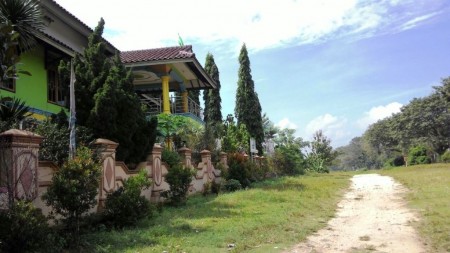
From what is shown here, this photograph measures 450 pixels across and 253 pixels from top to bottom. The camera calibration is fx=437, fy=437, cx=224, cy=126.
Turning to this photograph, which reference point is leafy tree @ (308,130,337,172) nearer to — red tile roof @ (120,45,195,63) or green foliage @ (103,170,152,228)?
red tile roof @ (120,45,195,63)

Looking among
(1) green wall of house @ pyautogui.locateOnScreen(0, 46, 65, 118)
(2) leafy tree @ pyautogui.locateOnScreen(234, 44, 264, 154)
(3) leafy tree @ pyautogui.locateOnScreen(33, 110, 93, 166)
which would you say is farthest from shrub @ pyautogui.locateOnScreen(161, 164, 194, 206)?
(2) leafy tree @ pyautogui.locateOnScreen(234, 44, 264, 154)

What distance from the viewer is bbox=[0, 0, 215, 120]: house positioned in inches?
487

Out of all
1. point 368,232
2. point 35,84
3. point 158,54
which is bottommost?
point 368,232

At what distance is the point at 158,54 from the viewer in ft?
65.5

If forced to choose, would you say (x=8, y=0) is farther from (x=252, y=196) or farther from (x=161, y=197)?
(x=252, y=196)

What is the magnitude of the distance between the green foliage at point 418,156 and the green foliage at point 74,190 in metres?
48.8

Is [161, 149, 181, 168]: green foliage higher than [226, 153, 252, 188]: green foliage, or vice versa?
[161, 149, 181, 168]: green foliage

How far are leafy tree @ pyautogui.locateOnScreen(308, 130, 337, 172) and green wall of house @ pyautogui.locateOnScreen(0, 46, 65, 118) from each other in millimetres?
38356

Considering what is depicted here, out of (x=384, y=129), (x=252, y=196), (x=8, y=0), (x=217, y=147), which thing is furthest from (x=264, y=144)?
(x=384, y=129)

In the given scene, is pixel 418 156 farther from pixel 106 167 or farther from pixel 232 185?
pixel 106 167

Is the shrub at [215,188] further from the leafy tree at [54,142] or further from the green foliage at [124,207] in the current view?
the leafy tree at [54,142]

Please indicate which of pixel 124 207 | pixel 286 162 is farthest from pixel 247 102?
pixel 124 207

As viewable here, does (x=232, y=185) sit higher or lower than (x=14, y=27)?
lower

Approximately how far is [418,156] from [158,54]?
134 feet
